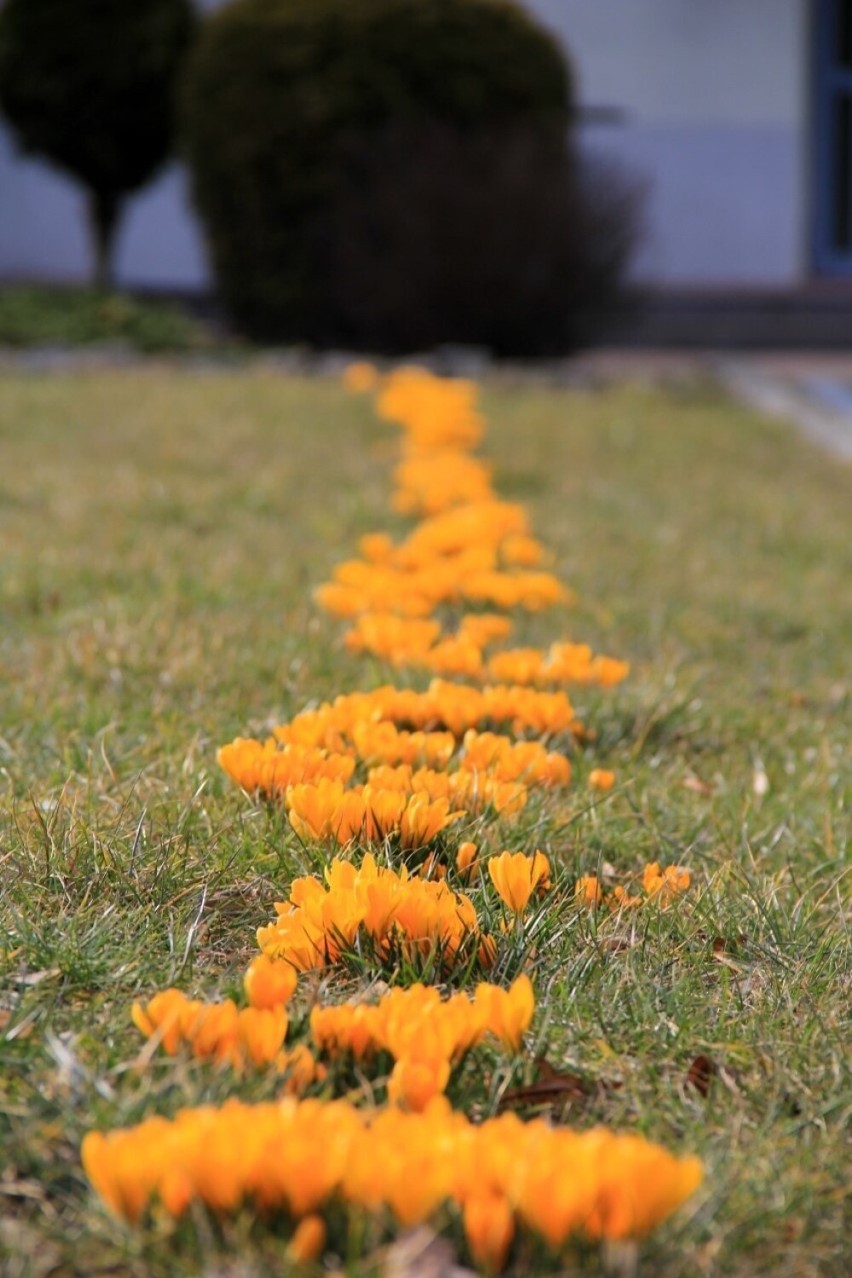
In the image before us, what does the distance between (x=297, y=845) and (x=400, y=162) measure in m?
8.40

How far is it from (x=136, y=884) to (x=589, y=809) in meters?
0.59

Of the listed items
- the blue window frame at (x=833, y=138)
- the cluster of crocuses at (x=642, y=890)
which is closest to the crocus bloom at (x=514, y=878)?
the cluster of crocuses at (x=642, y=890)

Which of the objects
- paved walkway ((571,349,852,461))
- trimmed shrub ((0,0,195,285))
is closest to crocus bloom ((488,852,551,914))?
paved walkway ((571,349,852,461))

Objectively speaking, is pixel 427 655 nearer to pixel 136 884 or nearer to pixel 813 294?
pixel 136 884

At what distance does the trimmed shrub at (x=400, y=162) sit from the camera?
372 inches

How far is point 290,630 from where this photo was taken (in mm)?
2973

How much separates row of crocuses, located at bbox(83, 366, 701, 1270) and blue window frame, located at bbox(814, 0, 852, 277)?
1224cm

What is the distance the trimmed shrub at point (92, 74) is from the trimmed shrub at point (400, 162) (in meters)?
1.43

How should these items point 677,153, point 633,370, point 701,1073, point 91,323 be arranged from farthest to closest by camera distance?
point 677,153
point 91,323
point 633,370
point 701,1073

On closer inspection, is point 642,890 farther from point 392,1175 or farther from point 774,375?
point 774,375

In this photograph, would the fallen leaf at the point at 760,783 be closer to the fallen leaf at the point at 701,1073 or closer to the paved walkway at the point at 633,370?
the fallen leaf at the point at 701,1073

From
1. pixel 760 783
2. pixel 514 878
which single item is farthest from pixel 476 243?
pixel 514 878

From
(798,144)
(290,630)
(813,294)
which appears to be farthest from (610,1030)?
(798,144)

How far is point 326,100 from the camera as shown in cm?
959
